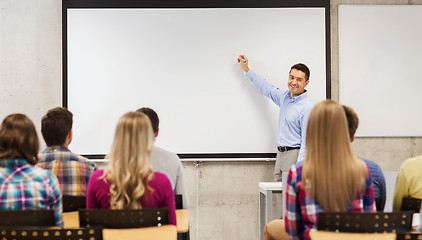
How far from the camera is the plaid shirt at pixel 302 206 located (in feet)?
7.35

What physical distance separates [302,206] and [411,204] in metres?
0.71

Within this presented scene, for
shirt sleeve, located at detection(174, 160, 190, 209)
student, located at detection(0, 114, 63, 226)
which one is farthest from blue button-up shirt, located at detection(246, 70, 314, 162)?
student, located at detection(0, 114, 63, 226)

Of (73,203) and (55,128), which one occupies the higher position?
(55,128)

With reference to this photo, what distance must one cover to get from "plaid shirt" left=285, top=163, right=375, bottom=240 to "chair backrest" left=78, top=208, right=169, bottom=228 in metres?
0.60

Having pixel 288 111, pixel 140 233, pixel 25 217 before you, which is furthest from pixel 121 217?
pixel 288 111

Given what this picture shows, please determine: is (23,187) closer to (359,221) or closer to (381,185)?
(359,221)

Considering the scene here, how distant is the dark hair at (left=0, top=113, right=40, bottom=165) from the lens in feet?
7.68

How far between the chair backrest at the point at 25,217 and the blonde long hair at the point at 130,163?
0.31 meters

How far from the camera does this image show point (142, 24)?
5340 mm

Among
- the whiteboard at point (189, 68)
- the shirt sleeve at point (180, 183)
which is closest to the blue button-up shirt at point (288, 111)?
the whiteboard at point (189, 68)

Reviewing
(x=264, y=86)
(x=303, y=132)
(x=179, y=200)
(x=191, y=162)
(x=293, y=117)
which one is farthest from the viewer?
(x=191, y=162)

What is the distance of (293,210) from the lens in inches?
90.7

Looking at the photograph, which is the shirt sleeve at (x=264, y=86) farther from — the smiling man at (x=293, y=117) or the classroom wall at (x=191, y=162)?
the classroom wall at (x=191, y=162)

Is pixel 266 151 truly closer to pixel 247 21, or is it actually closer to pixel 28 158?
pixel 247 21
